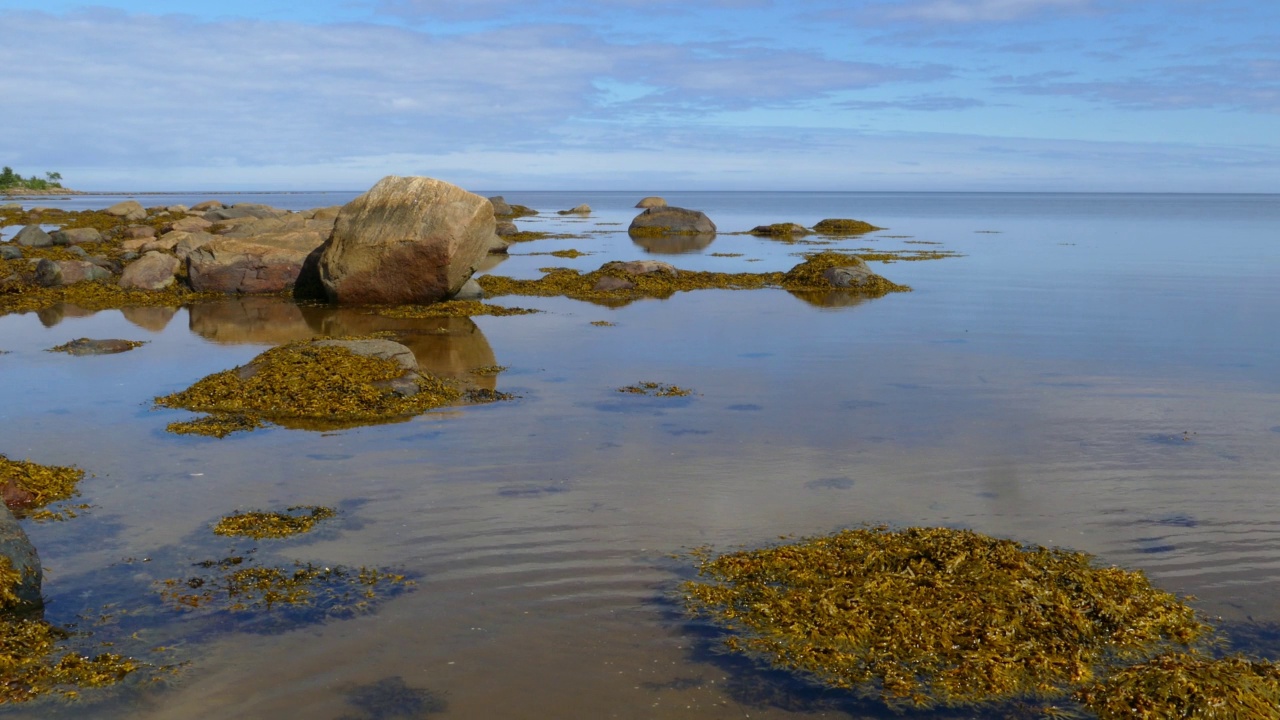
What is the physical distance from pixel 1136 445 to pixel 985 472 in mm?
2187

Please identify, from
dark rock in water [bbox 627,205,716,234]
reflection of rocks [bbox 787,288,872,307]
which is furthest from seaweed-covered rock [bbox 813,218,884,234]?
reflection of rocks [bbox 787,288,872,307]

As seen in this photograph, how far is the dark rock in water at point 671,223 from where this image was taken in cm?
5903

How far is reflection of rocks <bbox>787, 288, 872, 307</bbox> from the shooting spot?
81.8ft

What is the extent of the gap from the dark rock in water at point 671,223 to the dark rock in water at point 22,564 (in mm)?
51838

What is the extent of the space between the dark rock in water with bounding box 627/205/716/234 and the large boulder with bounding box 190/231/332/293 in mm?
34177

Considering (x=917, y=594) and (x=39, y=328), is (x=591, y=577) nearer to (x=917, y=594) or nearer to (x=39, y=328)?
(x=917, y=594)

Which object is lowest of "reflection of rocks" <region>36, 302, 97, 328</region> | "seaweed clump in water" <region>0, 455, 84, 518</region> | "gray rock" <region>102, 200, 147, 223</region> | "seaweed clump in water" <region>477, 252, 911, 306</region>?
"seaweed clump in water" <region>0, 455, 84, 518</region>

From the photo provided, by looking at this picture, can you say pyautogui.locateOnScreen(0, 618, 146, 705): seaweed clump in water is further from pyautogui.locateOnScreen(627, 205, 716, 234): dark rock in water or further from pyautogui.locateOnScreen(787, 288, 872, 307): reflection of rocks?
pyautogui.locateOnScreen(627, 205, 716, 234): dark rock in water

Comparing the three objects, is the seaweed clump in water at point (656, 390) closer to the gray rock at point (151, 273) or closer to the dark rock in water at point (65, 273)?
the gray rock at point (151, 273)

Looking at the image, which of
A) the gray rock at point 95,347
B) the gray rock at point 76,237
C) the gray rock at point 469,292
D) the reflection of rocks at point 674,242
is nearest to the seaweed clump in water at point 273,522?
the gray rock at point 95,347

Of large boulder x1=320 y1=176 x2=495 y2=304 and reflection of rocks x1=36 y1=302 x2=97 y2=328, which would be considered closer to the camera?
reflection of rocks x1=36 y1=302 x2=97 y2=328

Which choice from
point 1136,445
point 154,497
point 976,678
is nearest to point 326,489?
point 154,497

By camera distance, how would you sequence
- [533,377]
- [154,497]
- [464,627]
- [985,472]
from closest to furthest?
1. [464,627]
2. [154,497]
3. [985,472]
4. [533,377]

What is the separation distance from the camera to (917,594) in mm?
7164
